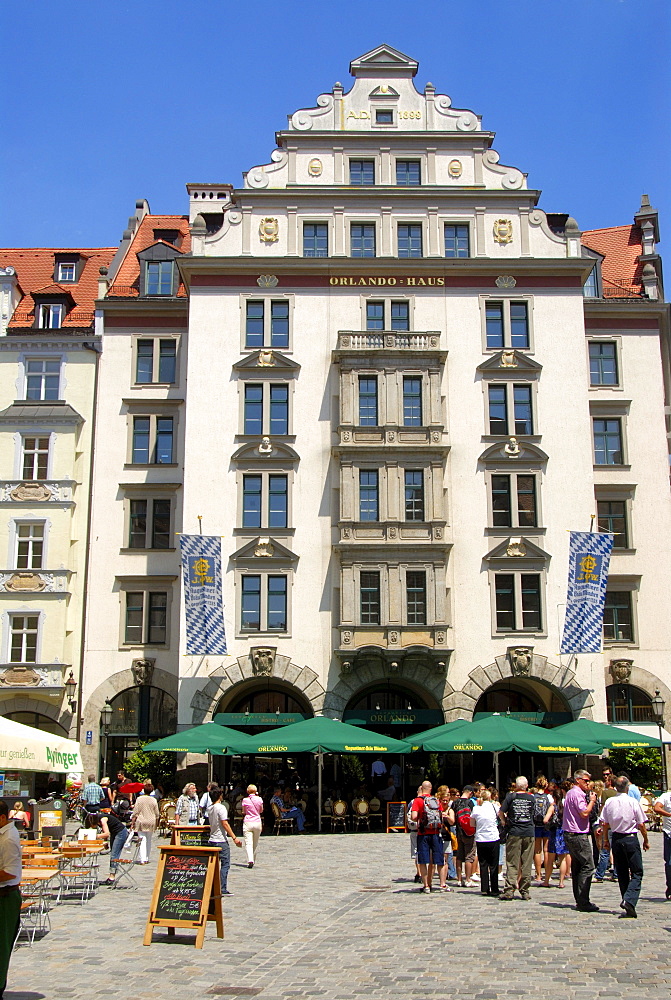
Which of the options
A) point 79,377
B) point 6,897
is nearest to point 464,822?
point 6,897

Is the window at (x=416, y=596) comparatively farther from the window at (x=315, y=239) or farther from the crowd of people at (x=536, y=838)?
the crowd of people at (x=536, y=838)

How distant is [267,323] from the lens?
4178 centimetres

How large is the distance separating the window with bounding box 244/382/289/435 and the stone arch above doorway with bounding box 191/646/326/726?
7.98 m

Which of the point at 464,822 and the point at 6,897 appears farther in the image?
the point at 464,822

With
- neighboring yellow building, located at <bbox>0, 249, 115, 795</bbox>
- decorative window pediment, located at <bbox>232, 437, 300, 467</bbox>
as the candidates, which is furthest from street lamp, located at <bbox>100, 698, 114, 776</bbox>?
decorative window pediment, located at <bbox>232, 437, 300, 467</bbox>

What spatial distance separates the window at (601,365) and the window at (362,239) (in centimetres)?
946

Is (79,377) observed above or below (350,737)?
above

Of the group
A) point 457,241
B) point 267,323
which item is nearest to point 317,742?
point 267,323

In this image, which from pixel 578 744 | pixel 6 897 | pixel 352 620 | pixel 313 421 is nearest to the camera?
pixel 6 897

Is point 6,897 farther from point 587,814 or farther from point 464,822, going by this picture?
point 464,822

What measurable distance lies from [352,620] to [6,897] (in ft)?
89.7

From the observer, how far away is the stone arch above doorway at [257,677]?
125 feet

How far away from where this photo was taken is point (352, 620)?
1512 inches

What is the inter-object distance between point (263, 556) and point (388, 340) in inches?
356
